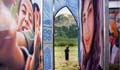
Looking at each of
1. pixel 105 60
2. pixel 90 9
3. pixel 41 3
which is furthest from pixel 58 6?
pixel 105 60

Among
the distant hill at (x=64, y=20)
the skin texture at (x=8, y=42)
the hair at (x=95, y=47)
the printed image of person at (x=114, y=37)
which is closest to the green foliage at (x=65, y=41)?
the distant hill at (x=64, y=20)

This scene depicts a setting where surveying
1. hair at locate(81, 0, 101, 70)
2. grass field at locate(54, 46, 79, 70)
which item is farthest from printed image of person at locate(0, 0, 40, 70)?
hair at locate(81, 0, 101, 70)

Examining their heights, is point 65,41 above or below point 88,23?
below

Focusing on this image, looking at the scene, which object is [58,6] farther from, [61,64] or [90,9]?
[90,9]

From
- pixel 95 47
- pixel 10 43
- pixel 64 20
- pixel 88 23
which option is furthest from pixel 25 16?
pixel 95 47

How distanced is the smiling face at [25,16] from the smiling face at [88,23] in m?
0.87

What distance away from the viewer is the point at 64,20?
2.80 m

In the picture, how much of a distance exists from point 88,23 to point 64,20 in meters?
0.48

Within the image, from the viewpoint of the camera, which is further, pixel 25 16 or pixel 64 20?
pixel 64 20

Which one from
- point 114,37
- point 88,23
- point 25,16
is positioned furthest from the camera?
point 114,37

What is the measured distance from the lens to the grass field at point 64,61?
2.63 metres

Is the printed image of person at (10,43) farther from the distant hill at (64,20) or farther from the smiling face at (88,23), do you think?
the smiling face at (88,23)

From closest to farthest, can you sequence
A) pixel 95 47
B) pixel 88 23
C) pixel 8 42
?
pixel 8 42, pixel 88 23, pixel 95 47

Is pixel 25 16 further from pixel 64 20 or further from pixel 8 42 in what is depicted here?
pixel 64 20
